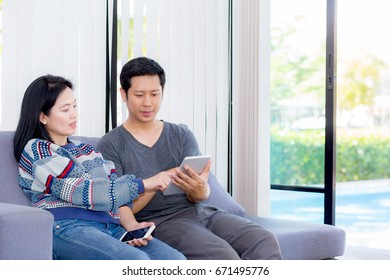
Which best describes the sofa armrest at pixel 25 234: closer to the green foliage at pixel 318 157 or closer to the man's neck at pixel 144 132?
the man's neck at pixel 144 132

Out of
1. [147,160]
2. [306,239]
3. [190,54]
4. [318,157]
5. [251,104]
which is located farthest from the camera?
[318,157]

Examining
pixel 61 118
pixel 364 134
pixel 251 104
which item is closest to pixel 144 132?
pixel 61 118

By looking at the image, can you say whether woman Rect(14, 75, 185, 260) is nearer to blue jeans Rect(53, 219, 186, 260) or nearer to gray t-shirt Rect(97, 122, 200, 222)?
blue jeans Rect(53, 219, 186, 260)

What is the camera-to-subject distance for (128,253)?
2244mm

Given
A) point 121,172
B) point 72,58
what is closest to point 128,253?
point 121,172

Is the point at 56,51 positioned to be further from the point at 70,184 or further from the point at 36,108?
the point at 70,184

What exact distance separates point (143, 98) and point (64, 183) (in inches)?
28.5

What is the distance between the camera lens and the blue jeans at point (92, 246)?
7.33 ft

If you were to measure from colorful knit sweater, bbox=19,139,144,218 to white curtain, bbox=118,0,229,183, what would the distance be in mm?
1442

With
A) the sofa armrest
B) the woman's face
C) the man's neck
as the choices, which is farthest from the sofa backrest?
the man's neck

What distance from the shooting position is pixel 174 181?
8.96ft

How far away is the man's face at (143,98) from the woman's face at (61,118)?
448 millimetres

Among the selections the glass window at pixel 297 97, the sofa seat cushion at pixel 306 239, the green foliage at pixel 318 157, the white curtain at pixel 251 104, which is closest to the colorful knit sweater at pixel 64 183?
the sofa seat cushion at pixel 306 239
